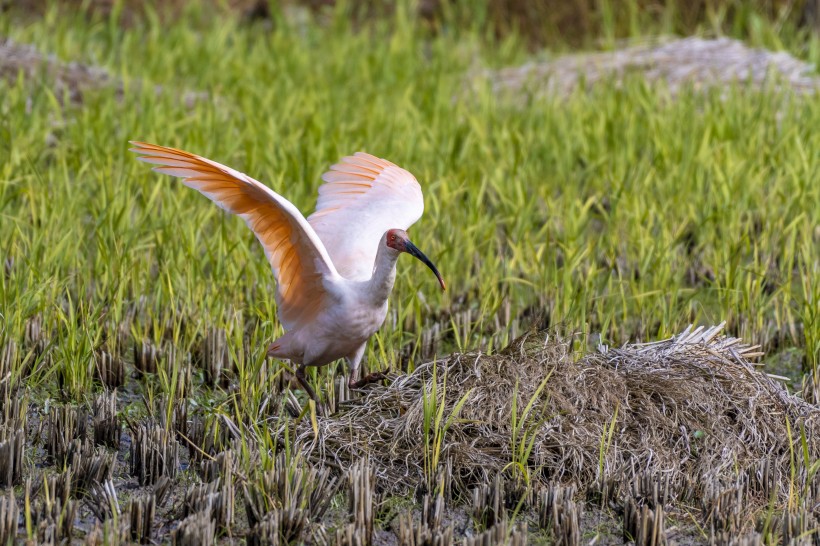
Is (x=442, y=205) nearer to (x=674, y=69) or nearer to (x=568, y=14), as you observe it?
(x=674, y=69)

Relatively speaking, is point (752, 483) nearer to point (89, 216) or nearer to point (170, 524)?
point (170, 524)

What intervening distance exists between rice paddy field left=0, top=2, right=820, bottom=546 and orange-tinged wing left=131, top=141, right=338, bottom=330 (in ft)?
0.74

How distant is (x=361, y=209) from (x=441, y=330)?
0.60 meters

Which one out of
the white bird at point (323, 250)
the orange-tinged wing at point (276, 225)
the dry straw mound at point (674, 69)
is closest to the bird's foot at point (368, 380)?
the white bird at point (323, 250)

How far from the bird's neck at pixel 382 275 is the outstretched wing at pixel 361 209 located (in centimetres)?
27

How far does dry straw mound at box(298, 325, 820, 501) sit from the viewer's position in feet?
9.66

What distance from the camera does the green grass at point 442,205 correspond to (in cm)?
388

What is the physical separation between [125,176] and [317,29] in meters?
5.07

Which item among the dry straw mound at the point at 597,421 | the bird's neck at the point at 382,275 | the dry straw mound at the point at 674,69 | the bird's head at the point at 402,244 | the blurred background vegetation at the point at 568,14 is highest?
the blurred background vegetation at the point at 568,14

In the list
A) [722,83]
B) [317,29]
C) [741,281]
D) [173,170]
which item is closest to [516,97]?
[722,83]

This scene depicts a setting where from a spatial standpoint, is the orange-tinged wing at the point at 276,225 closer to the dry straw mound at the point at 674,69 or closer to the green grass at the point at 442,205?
Result: the green grass at the point at 442,205

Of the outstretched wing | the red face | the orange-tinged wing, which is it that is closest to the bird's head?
the red face

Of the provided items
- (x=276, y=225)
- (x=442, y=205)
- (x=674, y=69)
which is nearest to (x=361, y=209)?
(x=276, y=225)

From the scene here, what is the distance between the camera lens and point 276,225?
3.22 meters
